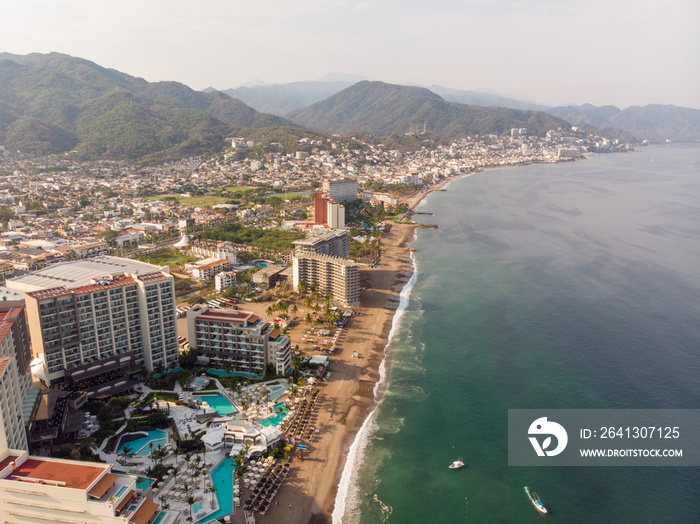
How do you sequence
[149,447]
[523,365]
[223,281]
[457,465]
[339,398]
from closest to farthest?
[149,447], [457,465], [339,398], [523,365], [223,281]

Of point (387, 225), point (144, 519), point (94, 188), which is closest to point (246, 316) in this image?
point (144, 519)

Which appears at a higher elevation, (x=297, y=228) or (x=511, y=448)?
(x=297, y=228)

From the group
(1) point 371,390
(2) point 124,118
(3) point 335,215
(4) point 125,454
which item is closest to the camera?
(4) point 125,454

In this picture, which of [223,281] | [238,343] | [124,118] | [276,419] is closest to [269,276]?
[223,281]

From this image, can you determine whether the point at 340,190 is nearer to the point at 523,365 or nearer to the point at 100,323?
the point at 523,365

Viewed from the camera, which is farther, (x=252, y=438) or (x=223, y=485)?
(x=252, y=438)

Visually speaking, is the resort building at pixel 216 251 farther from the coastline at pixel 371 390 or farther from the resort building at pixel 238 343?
the resort building at pixel 238 343

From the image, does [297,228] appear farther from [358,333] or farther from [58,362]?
[58,362]
